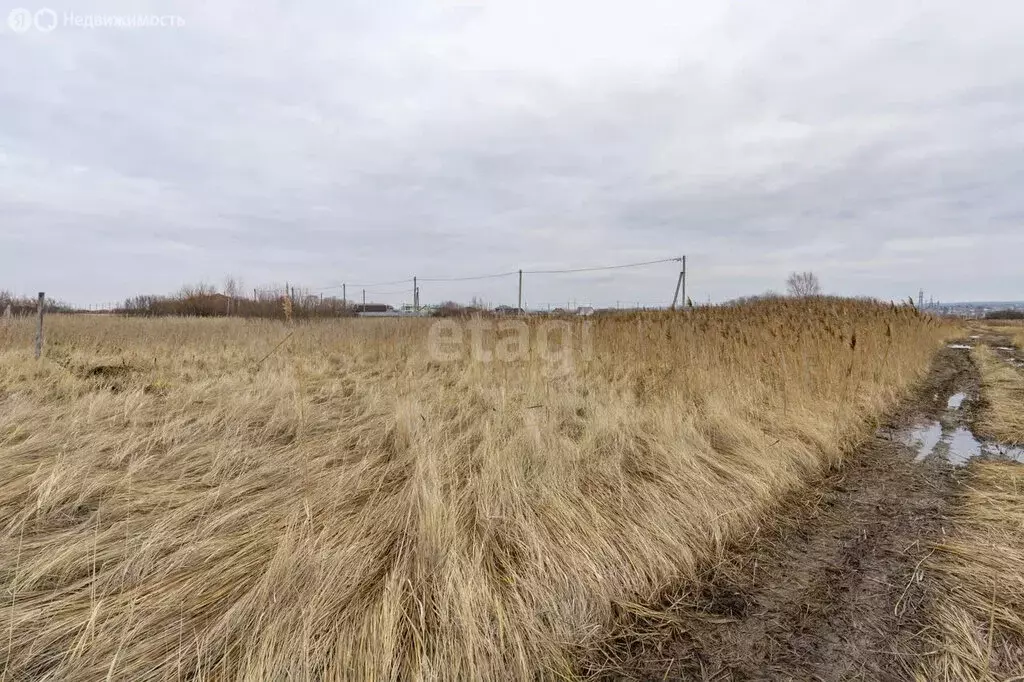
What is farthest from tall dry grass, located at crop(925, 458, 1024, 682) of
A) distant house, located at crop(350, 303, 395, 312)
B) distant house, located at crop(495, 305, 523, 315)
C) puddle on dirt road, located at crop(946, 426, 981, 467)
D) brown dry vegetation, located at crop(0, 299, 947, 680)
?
distant house, located at crop(350, 303, 395, 312)

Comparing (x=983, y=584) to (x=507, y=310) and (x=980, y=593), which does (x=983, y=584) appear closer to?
(x=980, y=593)

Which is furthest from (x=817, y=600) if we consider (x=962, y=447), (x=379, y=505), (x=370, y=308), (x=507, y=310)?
(x=370, y=308)

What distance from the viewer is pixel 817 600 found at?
6.54 feet

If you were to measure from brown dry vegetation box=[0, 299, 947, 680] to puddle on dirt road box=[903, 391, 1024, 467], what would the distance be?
48 centimetres

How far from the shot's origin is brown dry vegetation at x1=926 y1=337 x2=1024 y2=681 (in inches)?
62.4

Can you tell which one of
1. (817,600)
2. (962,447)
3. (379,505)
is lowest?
(817,600)

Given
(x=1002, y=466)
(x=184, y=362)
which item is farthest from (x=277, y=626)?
(x=184, y=362)

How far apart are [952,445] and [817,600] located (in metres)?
3.89

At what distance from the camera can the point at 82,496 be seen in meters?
2.43

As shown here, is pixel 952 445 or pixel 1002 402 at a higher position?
pixel 1002 402

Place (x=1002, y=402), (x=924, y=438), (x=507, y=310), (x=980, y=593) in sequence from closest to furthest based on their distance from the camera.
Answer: (x=980, y=593) < (x=924, y=438) < (x=1002, y=402) < (x=507, y=310)

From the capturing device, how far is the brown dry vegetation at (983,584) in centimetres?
158

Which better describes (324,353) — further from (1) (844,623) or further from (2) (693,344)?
(1) (844,623)

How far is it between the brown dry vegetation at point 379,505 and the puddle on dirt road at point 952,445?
0.48 metres
